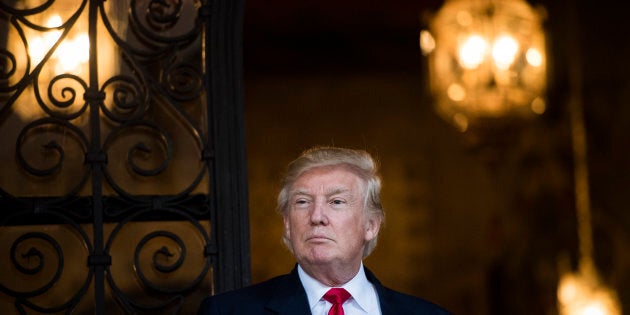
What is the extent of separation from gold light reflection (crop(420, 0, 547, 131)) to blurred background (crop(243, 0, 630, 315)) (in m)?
1.26

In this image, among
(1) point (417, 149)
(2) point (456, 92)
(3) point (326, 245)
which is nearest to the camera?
(3) point (326, 245)

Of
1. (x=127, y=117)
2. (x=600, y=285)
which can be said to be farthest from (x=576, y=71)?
(x=127, y=117)

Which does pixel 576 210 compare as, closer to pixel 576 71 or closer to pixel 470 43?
pixel 576 71

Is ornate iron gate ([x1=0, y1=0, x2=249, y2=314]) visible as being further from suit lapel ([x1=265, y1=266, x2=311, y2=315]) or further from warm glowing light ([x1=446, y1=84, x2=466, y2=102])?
warm glowing light ([x1=446, y1=84, x2=466, y2=102])

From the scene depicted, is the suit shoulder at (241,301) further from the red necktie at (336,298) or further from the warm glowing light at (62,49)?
the warm glowing light at (62,49)

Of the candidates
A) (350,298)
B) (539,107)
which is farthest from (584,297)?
(350,298)

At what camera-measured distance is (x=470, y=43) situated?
5820 millimetres

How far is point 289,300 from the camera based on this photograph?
8.41 feet

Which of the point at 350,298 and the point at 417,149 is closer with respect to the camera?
the point at 350,298

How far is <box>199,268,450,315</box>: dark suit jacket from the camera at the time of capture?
101 inches

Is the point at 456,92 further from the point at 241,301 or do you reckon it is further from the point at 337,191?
the point at 241,301

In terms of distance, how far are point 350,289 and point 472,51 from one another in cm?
340

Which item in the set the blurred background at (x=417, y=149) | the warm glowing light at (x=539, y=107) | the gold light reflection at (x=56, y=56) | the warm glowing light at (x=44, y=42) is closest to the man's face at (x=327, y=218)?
the gold light reflection at (x=56, y=56)

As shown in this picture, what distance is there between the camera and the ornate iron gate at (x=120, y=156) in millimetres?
2992
